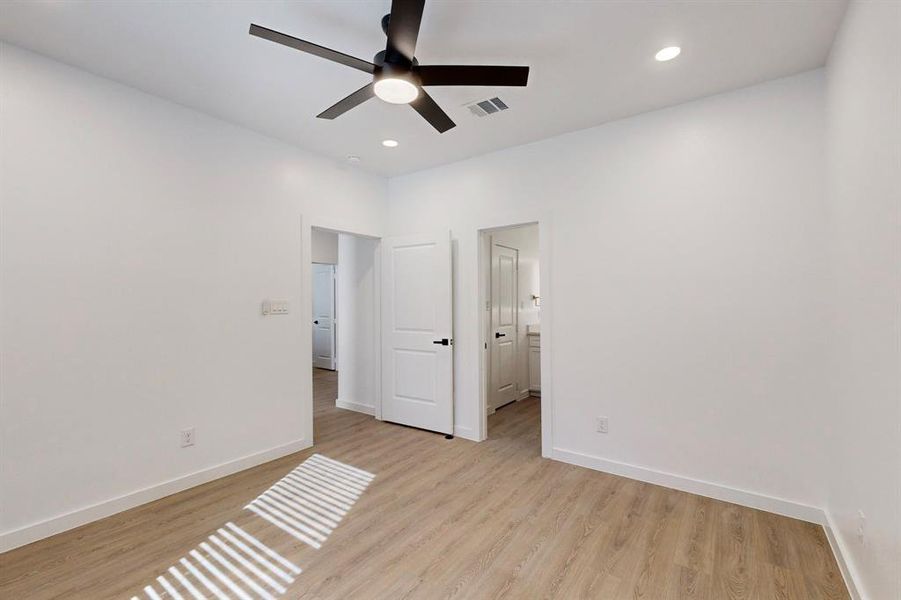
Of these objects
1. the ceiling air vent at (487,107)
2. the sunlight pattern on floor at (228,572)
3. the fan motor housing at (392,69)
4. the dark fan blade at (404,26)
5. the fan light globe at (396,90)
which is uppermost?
the ceiling air vent at (487,107)

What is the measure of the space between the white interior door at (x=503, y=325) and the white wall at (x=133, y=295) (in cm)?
230

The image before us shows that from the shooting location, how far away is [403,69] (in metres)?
2.00

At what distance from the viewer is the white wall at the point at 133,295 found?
235cm

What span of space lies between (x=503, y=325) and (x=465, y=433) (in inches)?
67.5

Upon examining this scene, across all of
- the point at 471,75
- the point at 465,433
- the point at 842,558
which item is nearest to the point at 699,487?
the point at 842,558

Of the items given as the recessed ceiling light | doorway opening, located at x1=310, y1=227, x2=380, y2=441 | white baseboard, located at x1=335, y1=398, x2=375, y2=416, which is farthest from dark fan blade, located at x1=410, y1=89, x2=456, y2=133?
white baseboard, located at x1=335, y1=398, x2=375, y2=416

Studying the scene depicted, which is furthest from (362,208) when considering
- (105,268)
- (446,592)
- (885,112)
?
(885,112)

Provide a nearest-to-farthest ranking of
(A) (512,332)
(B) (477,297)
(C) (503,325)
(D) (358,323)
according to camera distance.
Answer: (B) (477,297)
(D) (358,323)
(C) (503,325)
(A) (512,332)

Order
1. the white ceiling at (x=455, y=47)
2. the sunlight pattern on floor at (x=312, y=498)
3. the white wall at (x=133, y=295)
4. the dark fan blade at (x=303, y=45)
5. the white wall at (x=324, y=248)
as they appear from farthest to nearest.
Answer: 1. the white wall at (x=324, y=248)
2. the sunlight pattern on floor at (x=312, y=498)
3. the white wall at (x=133, y=295)
4. the white ceiling at (x=455, y=47)
5. the dark fan blade at (x=303, y=45)

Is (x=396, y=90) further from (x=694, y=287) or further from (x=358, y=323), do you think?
(x=358, y=323)

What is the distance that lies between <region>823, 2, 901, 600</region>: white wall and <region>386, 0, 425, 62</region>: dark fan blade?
5.46ft

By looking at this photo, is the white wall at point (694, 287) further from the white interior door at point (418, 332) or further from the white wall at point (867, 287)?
the white interior door at point (418, 332)

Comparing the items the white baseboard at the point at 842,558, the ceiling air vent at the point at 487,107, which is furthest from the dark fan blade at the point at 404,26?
the white baseboard at the point at 842,558

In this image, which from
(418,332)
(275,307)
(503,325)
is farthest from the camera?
(503,325)
